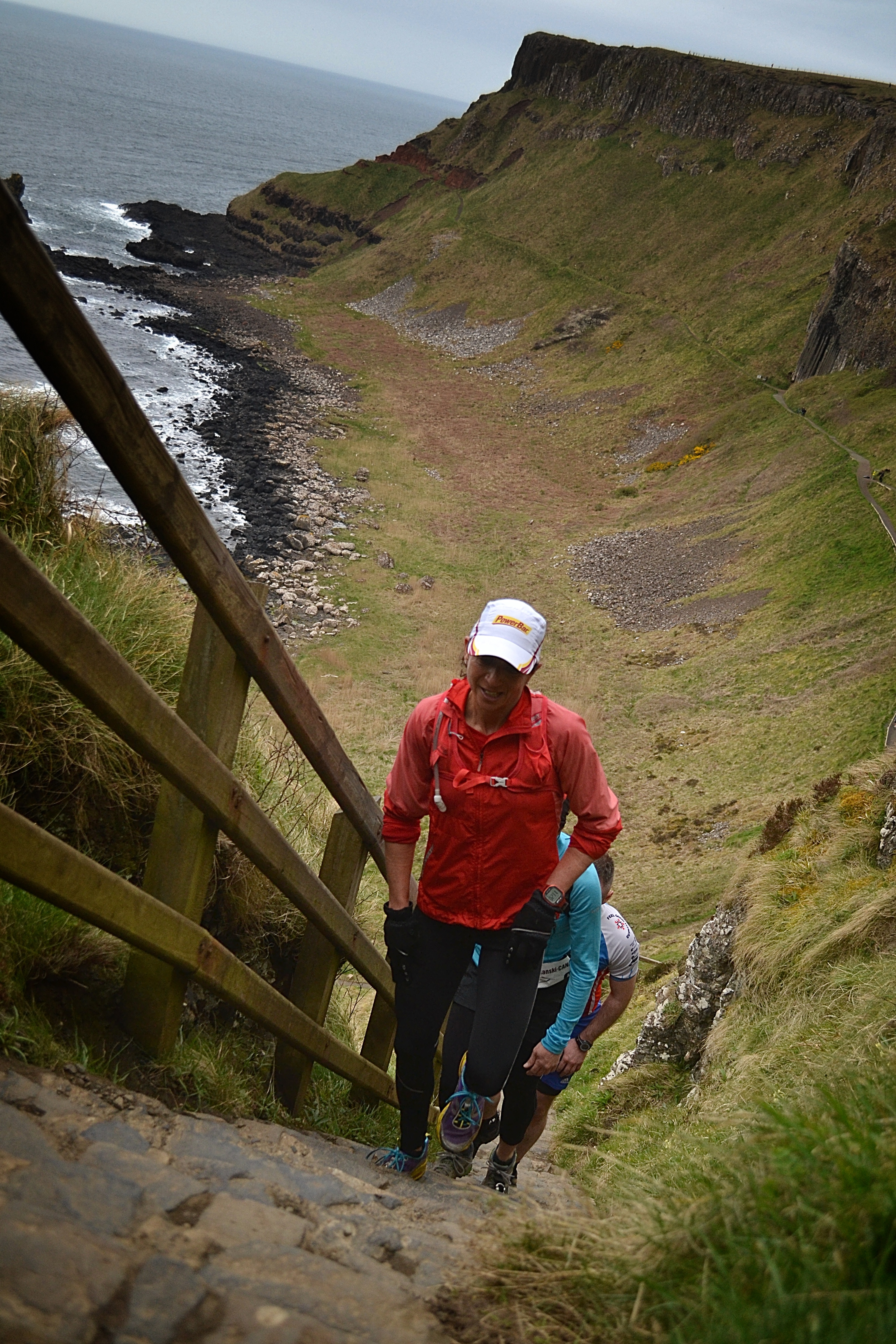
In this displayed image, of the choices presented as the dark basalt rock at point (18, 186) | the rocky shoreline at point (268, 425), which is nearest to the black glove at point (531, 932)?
the rocky shoreline at point (268, 425)

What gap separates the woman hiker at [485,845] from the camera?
3.38m

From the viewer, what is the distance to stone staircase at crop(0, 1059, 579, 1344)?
166cm

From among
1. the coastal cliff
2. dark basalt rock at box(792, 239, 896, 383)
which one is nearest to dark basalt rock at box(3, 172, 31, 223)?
the coastal cliff

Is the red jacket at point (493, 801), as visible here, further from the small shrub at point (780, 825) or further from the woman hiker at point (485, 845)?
the small shrub at point (780, 825)

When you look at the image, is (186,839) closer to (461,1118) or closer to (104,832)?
(104,832)

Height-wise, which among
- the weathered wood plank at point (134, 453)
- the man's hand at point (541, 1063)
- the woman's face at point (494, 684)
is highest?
the weathered wood plank at point (134, 453)

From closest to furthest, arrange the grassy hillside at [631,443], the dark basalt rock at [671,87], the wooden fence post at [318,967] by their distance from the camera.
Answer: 1. the wooden fence post at [318,967]
2. the grassy hillside at [631,443]
3. the dark basalt rock at [671,87]

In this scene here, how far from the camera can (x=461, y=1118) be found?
3.86 m

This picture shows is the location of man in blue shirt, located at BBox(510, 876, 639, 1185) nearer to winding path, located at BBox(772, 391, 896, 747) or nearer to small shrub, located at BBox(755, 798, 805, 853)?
small shrub, located at BBox(755, 798, 805, 853)

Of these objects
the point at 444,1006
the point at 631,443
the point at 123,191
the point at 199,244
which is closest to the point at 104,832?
the point at 444,1006

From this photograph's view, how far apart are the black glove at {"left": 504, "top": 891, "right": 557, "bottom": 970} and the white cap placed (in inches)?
32.2

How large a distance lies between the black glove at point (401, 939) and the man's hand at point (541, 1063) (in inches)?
28.2

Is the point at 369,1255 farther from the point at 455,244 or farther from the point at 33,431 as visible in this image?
the point at 455,244

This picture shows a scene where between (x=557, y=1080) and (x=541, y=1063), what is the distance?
1.97 feet
